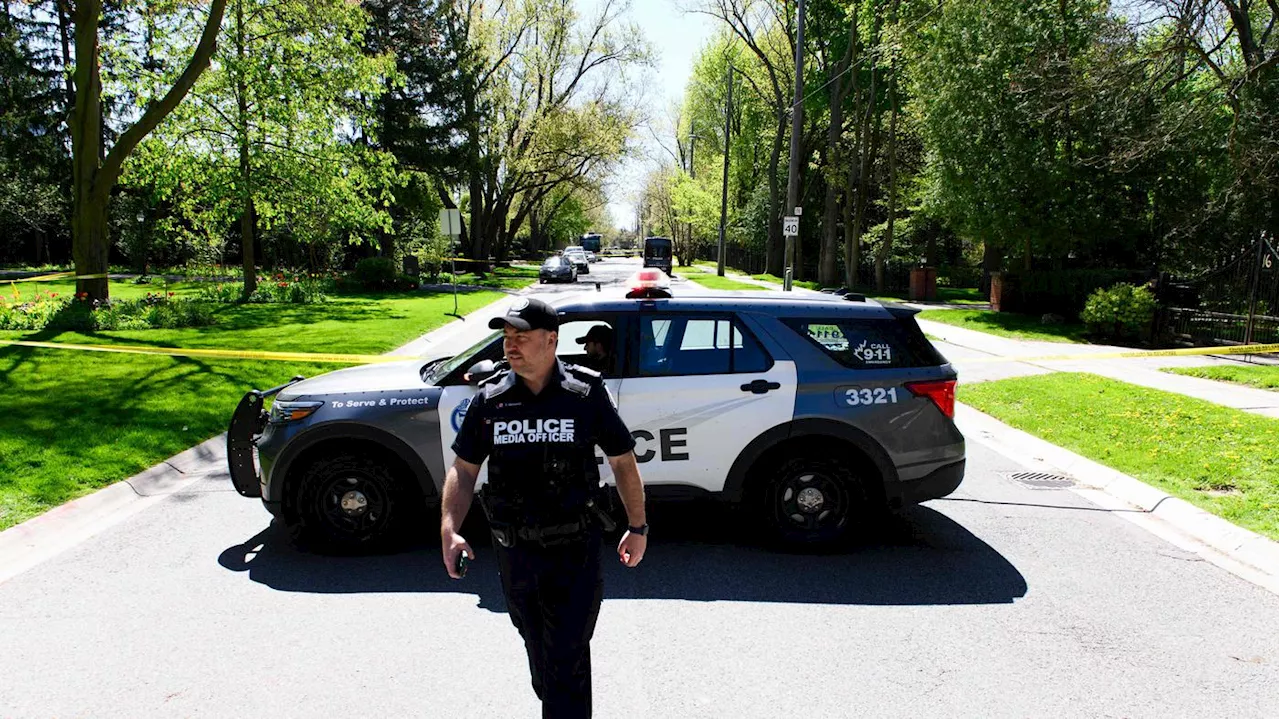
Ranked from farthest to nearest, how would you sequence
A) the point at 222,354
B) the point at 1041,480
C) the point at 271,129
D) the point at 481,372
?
the point at 271,129 < the point at 222,354 < the point at 1041,480 < the point at 481,372

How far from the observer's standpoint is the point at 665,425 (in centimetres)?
491

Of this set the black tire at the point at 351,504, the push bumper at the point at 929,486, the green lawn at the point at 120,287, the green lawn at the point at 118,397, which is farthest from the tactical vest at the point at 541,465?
the green lawn at the point at 120,287

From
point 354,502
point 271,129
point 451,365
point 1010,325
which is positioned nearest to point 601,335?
point 451,365

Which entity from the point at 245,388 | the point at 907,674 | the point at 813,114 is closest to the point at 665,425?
the point at 907,674

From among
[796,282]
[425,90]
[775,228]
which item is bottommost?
[796,282]

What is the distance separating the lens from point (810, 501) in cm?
506

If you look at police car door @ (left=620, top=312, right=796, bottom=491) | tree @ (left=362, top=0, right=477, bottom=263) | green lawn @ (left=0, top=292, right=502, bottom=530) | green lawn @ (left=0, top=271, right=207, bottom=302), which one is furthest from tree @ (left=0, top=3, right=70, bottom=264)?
police car door @ (left=620, top=312, right=796, bottom=491)

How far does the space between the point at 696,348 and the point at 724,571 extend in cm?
140

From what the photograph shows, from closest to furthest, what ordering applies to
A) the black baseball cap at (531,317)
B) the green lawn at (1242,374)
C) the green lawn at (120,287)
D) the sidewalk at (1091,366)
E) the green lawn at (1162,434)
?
the black baseball cap at (531,317), the green lawn at (1162,434), the sidewalk at (1091,366), the green lawn at (1242,374), the green lawn at (120,287)

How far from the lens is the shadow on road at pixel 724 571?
4.41 meters

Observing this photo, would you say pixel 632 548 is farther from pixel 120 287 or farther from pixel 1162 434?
pixel 120 287

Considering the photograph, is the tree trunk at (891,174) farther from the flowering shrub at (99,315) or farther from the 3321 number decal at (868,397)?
the 3321 number decal at (868,397)

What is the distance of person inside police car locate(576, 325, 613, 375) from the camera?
4.96 meters

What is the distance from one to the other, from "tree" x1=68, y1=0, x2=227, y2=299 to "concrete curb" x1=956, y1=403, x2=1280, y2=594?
1695 cm
